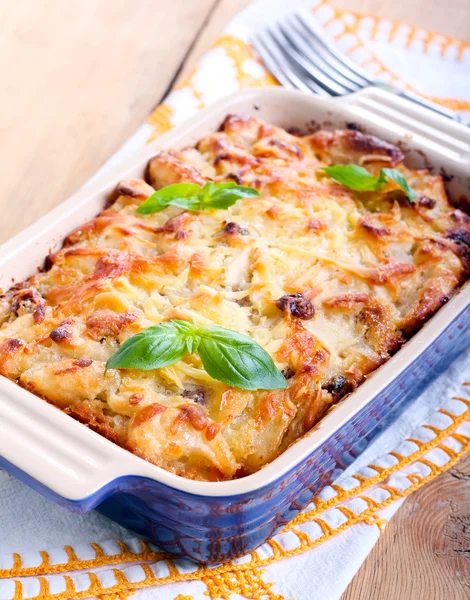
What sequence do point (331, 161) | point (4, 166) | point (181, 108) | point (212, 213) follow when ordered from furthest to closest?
point (181, 108) < point (4, 166) < point (331, 161) < point (212, 213)

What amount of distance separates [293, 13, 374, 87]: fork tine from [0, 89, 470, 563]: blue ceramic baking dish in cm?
105

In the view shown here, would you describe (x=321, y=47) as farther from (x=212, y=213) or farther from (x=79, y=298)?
(x=79, y=298)

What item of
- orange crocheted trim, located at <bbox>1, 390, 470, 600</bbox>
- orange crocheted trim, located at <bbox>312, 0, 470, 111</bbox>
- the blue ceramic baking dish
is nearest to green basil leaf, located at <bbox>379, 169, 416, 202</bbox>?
the blue ceramic baking dish

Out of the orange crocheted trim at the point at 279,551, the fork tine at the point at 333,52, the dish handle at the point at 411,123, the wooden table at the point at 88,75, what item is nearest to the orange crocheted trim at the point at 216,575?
the orange crocheted trim at the point at 279,551

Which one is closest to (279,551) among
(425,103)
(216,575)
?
(216,575)

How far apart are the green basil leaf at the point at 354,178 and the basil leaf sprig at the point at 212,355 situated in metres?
0.97

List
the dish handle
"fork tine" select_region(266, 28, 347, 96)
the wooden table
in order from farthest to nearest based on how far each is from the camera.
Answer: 1. "fork tine" select_region(266, 28, 347, 96)
2. the wooden table
3. the dish handle

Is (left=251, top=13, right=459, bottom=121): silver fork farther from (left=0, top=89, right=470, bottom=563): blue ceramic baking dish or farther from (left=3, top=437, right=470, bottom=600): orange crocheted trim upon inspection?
(left=3, top=437, right=470, bottom=600): orange crocheted trim

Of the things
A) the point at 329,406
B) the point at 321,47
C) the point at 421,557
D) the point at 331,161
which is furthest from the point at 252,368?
the point at 321,47

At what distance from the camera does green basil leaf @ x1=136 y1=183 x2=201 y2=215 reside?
2.75 metres

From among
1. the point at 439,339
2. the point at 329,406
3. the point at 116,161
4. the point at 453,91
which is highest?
the point at 453,91

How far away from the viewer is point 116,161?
3.68 m

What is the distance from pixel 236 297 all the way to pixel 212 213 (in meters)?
0.44

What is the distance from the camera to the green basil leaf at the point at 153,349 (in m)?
2.15
